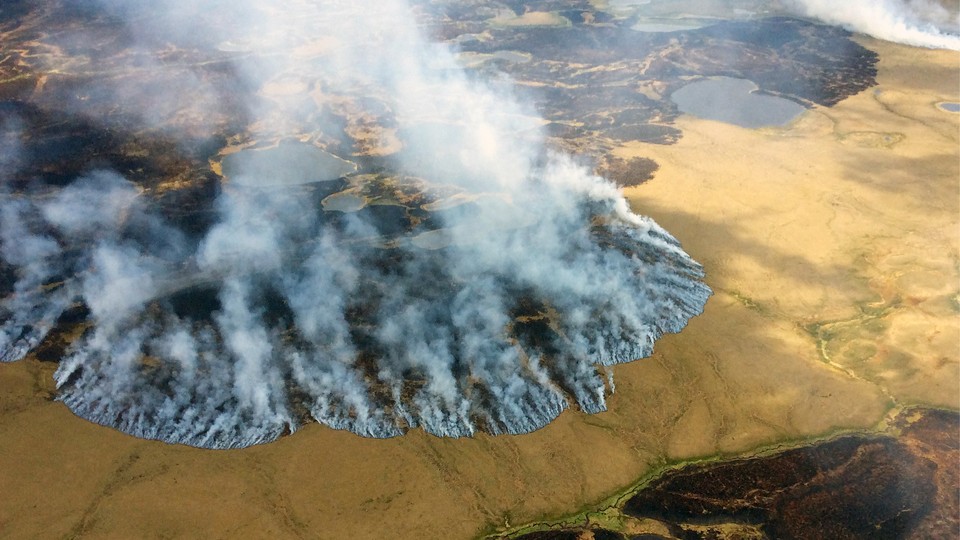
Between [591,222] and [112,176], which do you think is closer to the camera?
[591,222]

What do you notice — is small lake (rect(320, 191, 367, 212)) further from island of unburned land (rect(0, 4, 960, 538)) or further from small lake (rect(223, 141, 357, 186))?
island of unburned land (rect(0, 4, 960, 538))

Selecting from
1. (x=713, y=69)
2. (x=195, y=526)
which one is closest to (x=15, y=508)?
(x=195, y=526)

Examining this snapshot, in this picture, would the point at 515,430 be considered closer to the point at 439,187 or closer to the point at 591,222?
the point at 591,222

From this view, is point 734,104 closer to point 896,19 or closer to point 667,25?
point 667,25

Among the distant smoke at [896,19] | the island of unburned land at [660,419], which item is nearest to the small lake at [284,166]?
the island of unburned land at [660,419]

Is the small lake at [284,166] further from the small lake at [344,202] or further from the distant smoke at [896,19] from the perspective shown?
the distant smoke at [896,19]

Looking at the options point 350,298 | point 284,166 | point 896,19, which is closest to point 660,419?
point 350,298

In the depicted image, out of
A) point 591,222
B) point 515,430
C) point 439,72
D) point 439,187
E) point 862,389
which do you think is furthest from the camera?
point 439,72
